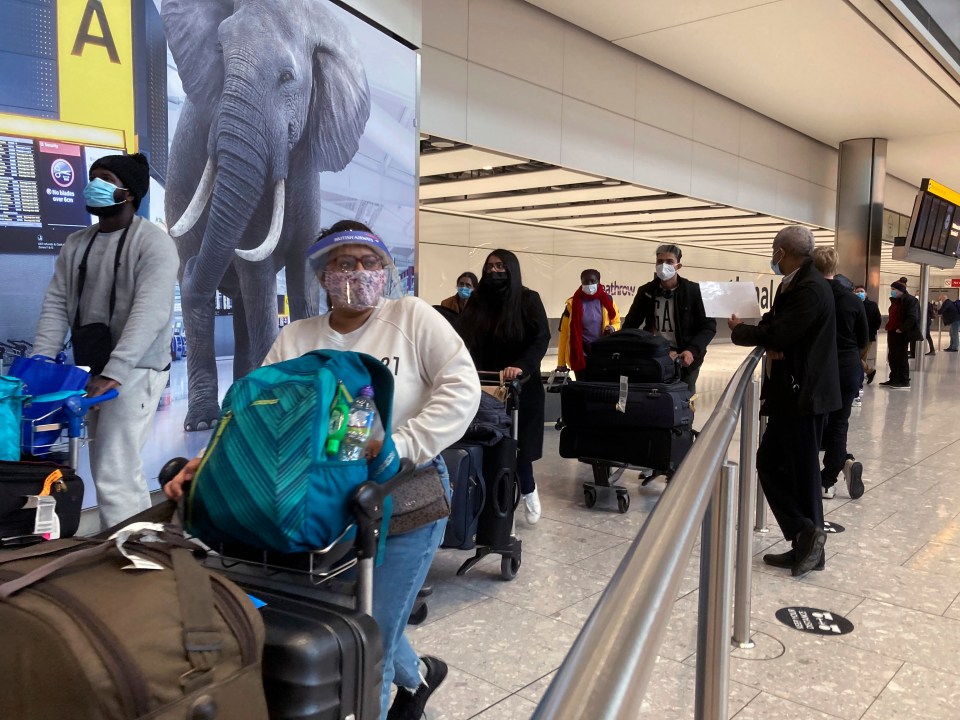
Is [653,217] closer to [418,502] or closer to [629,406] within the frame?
[629,406]

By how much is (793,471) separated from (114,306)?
11.1 ft

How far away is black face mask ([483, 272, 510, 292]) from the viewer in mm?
4520

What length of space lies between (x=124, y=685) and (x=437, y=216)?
13279 mm

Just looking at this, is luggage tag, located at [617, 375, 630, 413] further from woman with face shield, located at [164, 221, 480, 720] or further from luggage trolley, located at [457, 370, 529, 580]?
woman with face shield, located at [164, 221, 480, 720]

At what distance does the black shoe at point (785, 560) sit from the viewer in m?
3.88

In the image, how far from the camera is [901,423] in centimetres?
873

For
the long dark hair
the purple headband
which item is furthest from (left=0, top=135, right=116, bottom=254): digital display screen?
the purple headband

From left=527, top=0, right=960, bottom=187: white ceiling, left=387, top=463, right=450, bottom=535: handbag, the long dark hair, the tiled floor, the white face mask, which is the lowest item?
the tiled floor

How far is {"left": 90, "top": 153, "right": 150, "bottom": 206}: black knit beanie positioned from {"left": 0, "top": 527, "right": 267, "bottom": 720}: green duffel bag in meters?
2.30

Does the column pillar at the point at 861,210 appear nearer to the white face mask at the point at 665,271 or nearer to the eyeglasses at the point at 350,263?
the white face mask at the point at 665,271

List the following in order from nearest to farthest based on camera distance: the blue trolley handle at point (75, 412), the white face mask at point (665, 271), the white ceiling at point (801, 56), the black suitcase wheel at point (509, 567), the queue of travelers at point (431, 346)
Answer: the queue of travelers at point (431, 346) < the blue trolley handle at point (75, 412) < the black suitcase wheel at point (509, 567) < the white face mask at point (665, 271) < the white ceiling at point (801, 56)

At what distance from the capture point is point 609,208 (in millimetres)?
14477

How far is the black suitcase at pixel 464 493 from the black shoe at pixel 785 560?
5.47 feet

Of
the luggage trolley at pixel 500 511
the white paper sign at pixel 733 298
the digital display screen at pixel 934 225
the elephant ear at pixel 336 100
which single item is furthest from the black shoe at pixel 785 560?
the digital display screen at pixel 934 225
